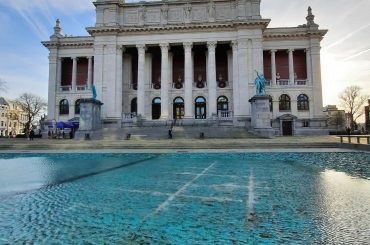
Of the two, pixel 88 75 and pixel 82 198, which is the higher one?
pixel 88 75

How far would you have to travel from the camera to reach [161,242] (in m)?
2.71

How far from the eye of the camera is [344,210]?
3.88m

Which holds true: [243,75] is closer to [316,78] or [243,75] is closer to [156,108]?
[316,78]

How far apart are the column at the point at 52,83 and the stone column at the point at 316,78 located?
40717 mm

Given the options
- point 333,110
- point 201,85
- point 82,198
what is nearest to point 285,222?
point 82,198

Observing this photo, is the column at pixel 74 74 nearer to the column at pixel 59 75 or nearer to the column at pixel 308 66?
the column at pixel 59 75

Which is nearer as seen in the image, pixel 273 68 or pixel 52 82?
pixel 273 68

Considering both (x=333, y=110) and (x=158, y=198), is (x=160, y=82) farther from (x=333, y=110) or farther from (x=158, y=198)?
(x=333, y=110)

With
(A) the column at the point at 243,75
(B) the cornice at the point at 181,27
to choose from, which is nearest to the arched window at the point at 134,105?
(B) the cornice at the point at 181,27

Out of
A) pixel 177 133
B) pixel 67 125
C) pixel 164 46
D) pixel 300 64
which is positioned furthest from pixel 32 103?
pixel 300 64

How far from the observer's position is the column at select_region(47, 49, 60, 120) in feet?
142

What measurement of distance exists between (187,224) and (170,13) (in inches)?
1593

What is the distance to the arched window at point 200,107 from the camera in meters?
40.9

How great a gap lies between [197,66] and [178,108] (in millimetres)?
7648
